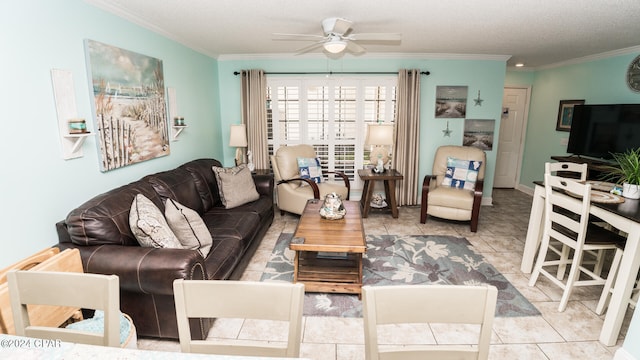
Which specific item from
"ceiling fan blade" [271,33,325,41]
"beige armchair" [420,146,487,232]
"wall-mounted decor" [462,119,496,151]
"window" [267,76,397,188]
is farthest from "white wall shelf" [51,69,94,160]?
"wall-mounted decor" [462,119,496,151]

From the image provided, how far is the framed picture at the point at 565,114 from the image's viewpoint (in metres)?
4.99

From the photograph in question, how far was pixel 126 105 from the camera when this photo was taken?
273 cm

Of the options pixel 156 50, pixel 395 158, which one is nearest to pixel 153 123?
pixel 156 50

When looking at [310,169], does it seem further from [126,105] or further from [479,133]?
[479,133]

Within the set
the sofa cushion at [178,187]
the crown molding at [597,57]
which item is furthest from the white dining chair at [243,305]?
the crown molding at [597,57]

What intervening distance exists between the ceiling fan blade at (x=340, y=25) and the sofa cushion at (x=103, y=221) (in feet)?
7.22

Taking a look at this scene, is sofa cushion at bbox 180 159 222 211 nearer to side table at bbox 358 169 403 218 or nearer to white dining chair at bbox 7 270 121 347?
side table at bbox 358 169 403 218

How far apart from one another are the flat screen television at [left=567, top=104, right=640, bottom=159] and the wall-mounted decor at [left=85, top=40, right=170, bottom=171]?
5.55 m

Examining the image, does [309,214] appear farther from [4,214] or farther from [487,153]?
[487,153]

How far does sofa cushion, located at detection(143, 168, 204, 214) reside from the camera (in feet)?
9.12

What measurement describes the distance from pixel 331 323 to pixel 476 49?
4008mm

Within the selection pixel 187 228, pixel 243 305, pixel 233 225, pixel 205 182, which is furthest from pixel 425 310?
pixel 205 182

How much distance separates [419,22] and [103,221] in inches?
122

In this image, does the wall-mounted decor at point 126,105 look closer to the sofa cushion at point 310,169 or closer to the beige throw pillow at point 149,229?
the beige throw pillow at point 149,229
